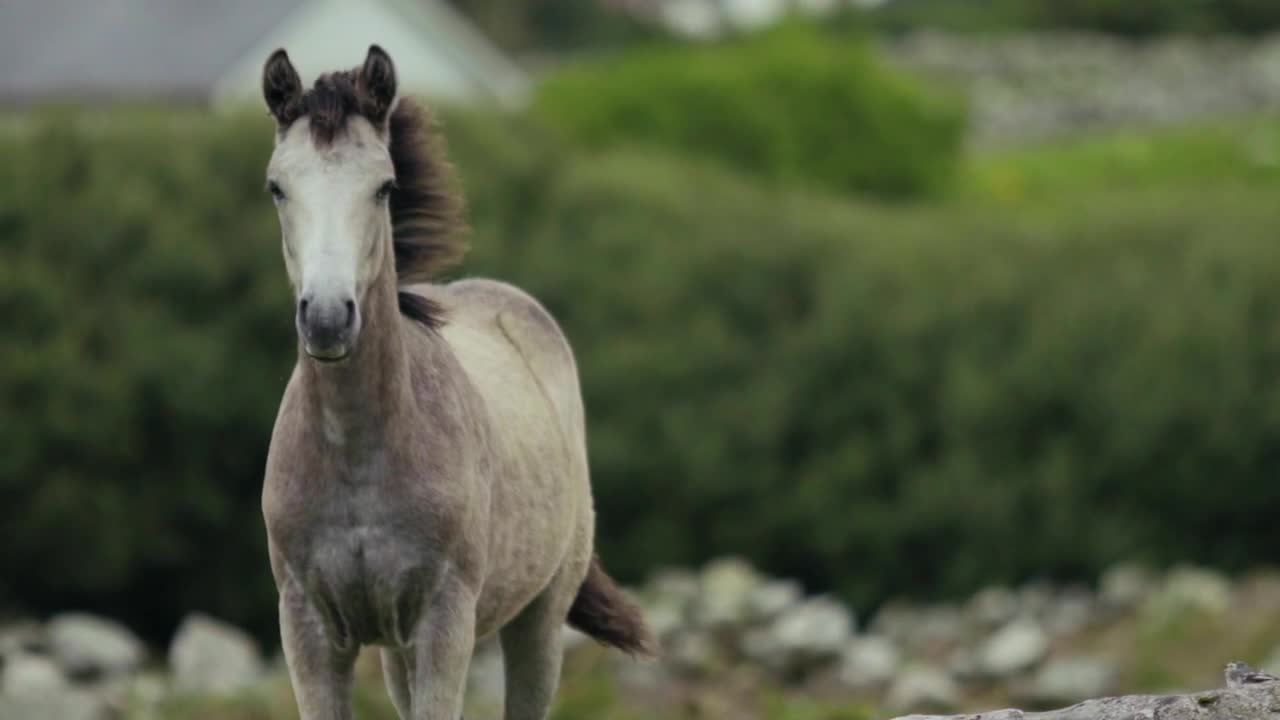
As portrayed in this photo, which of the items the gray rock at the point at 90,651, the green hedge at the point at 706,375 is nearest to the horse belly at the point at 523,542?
the gray rock at the point at 90,651

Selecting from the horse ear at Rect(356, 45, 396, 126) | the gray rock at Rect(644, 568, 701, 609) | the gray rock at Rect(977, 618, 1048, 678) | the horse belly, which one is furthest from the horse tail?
the gray rock at Rect(644, 568, 701, 609)

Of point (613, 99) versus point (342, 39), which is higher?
Result: point (342, 39)

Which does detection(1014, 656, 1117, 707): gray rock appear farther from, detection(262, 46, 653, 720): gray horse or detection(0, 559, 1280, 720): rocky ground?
detection(262, 46, 653, 720): gray horse

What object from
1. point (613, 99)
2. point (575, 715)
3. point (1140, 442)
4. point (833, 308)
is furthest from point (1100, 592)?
point (613, 99)

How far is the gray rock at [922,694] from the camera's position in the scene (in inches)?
518

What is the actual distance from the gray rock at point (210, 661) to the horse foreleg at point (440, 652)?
8291 millimetres

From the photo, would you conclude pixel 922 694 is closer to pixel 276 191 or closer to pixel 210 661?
pixel 210 661

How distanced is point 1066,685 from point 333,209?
10090 millimetres

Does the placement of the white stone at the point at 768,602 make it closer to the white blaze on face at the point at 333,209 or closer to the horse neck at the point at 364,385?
the horse neck at the point at 364,385

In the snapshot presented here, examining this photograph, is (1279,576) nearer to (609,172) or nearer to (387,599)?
(609,172)

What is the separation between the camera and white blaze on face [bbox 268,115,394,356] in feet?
14.9

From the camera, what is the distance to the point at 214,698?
12.0 meters

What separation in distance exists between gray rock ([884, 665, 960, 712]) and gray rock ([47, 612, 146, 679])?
5240 mm

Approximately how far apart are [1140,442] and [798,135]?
983 cm
